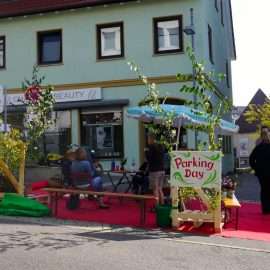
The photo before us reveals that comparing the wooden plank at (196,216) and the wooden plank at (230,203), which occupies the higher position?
the wooden plank at (230,203)

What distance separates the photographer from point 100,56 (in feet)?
75.9

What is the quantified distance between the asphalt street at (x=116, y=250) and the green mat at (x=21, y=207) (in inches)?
43.7

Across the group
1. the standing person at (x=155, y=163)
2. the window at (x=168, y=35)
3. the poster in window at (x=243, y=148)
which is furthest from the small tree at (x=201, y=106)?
the poster in window at (x=243, y=148)

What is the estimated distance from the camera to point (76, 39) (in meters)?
23.5

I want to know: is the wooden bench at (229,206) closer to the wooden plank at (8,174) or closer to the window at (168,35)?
the wooden plank at (8,174)

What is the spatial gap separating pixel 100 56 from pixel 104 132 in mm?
3006

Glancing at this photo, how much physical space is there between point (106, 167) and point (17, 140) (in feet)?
28.9

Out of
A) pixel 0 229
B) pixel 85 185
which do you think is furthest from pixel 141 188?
pixel 0 229

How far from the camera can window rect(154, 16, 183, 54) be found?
21859mm

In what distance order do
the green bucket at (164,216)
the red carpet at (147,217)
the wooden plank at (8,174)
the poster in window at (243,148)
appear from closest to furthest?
the red carpet at (147,217) < the green bucket at (164,216) < the wooden plank at (8,174) < the poster in window at (243,148)

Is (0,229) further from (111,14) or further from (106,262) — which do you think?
(111,14)

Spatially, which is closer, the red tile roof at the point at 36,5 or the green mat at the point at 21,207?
the green mat at the point at 21,207

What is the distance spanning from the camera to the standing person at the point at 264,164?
40.3ft

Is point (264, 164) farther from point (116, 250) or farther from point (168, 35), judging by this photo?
point (168, 35)
